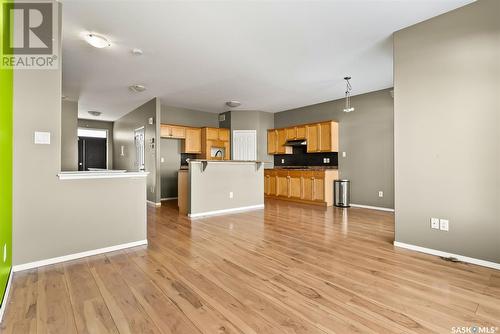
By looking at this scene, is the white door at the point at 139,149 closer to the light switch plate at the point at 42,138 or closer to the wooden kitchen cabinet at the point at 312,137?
the light switch plate at the point at 42,138

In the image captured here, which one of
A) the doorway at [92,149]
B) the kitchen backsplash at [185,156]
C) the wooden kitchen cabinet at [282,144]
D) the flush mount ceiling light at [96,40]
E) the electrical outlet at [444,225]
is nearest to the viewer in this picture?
the electrical outlet at [444,225]

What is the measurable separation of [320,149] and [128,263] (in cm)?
521

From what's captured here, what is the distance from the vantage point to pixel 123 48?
3445 mm

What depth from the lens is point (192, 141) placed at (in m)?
7.35

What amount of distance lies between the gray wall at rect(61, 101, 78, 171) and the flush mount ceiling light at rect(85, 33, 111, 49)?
3803 millimetres

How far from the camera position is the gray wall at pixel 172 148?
A: 7047 millimetres

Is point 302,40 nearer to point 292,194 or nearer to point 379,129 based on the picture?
point 379,129

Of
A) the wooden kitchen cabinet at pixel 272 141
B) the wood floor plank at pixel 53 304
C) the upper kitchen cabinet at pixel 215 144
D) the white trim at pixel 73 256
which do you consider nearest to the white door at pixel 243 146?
the upper kitchen cabinet at pixel 215 144

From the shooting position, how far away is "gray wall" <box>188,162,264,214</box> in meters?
4.79

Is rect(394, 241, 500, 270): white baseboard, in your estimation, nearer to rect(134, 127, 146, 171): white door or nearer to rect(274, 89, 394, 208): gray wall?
rect(274, 89, 394, 208): gray wall

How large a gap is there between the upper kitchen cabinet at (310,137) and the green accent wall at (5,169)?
5.82 metres

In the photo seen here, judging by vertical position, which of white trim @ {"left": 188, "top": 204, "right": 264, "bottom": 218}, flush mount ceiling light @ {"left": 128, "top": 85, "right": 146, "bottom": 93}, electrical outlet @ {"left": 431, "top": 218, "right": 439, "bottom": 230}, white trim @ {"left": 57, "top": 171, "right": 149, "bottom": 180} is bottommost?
white trim @ {"left": 188, "top": 204, "right": 264, "bottom": 218}

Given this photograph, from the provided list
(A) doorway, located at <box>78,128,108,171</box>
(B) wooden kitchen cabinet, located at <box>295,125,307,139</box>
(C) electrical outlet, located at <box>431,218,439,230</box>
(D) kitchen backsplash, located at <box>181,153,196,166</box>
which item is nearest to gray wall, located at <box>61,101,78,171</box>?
(D) kitchen backsplash, located at <box>181,153,196,166</box>

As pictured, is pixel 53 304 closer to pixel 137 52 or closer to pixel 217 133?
pixel 137 52
